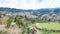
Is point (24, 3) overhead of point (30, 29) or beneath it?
overhead

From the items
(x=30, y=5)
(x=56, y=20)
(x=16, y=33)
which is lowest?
(x=16, y=33)

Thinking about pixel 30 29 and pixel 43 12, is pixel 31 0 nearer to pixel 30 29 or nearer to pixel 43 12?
pixel 43 12

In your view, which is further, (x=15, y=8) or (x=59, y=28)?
(x=15, y=8)

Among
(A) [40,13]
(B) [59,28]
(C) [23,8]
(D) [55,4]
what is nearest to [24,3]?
(C) [23,8]

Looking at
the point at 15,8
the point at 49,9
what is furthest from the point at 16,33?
the point at 49,9

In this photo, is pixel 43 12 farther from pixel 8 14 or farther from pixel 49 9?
pixel 8 14

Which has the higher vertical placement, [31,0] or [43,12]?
[31,0]

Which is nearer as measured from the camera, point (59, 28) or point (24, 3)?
point (59, 28)

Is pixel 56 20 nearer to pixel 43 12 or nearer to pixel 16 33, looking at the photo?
pixel 43 12

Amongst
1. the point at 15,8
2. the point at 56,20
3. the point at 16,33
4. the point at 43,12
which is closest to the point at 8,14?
the point at 15,8
